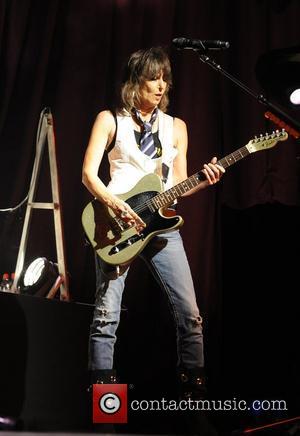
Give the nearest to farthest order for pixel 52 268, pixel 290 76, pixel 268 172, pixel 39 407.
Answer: pixel 39 407
pixel 290 76
pixel 52 268
pixel 268 172

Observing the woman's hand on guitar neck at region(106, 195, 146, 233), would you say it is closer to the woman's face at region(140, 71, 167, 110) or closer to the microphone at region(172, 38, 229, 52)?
the woman's face at region(140, 71, 167, 110)

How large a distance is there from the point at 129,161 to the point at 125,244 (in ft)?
1.51

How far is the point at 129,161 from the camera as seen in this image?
9.16 ft

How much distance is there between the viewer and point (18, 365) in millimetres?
2562

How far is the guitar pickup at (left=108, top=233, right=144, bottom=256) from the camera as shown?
8.39 ft

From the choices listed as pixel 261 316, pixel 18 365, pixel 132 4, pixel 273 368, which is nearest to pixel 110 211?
pixel 18 365

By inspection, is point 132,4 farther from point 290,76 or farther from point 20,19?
point 290,76

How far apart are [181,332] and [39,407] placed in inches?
29.2

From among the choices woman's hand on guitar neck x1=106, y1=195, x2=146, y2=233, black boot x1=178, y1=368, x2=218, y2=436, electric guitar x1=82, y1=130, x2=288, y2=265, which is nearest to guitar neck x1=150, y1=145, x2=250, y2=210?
electric guitar x1=82, y1=130, x2=288, y2=265

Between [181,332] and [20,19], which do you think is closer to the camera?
[181,332]

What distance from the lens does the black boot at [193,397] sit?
249 centimetres

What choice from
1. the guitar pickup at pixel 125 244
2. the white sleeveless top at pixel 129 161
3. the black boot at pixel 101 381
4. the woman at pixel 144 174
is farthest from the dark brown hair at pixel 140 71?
the black boot at pixel 101 381

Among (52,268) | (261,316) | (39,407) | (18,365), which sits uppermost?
(52,268)

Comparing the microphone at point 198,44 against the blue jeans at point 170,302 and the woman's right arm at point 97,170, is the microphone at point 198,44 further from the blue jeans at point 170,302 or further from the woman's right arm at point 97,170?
the blue jeans at point 170,302
